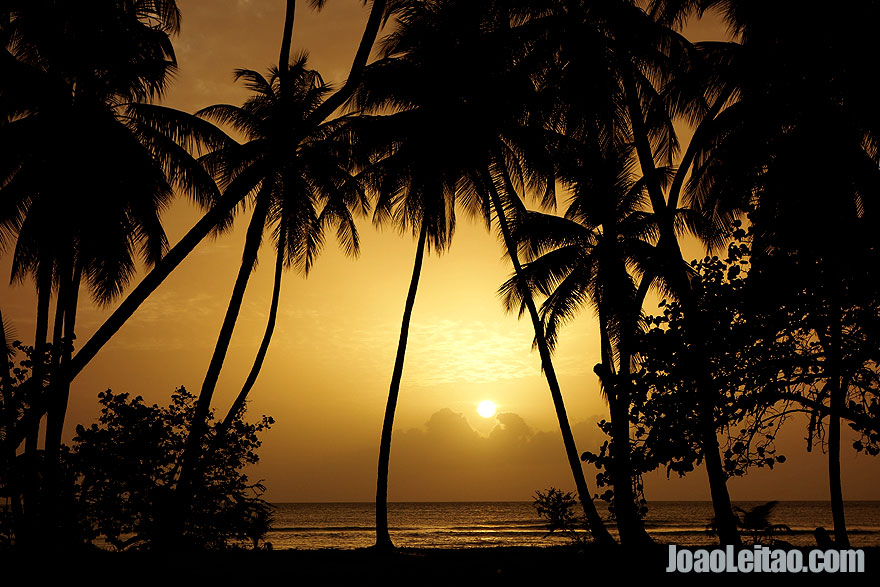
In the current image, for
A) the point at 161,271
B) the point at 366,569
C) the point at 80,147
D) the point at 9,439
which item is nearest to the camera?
the point at 161,271

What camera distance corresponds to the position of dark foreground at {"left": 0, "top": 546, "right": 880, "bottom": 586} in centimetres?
884

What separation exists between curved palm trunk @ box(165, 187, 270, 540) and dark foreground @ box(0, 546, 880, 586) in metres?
2.37

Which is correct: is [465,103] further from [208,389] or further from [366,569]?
[366,569]

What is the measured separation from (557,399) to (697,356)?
905 centimetres

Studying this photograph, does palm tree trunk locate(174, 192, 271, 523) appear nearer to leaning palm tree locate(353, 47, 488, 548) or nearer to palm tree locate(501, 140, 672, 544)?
leaning palm tree locate(353, 47, 488, 548)

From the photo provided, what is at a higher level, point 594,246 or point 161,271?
point 594,246

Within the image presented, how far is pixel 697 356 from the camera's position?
9.34m

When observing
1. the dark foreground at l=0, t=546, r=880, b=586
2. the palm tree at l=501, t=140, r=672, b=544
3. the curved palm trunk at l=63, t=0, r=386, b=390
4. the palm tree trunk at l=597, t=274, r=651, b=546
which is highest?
the palm tree at l=501, t=140, r=672, b=544

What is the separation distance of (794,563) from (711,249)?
12.1 m

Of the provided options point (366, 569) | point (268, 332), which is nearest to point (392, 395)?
point (268, 332)

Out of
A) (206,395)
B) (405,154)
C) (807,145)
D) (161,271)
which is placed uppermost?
(405,154)

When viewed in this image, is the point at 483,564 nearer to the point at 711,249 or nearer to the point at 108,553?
the point at 108,553

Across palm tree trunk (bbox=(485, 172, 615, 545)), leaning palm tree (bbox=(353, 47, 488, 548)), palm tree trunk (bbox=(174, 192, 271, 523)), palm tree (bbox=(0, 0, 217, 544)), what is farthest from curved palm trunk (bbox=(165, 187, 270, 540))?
palm tree trunk (bbox=(485, 172, 615, 545))

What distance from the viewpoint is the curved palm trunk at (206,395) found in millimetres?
13086
